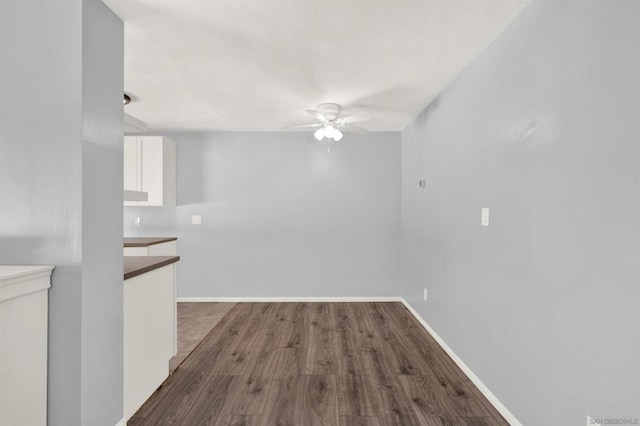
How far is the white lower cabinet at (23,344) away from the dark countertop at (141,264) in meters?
0.40

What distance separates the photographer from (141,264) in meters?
2.11

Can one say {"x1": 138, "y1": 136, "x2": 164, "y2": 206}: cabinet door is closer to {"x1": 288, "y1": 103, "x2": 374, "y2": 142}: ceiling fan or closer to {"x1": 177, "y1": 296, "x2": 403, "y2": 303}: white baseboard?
{"x1": 177, "y1": 296, "x2": 403, "y2": 303}: white baseboard

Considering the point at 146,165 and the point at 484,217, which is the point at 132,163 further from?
the point at 484,217

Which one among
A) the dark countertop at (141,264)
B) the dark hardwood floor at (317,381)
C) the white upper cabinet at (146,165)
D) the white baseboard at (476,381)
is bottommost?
the dark hardwood floor at (317,381)

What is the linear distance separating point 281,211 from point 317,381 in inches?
101

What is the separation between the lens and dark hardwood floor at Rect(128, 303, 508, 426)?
1.94m

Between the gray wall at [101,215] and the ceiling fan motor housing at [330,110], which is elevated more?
the ceiling fan motor housing at [330,110]

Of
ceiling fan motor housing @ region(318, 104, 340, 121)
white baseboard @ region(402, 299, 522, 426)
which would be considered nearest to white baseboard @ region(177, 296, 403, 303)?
white baseboard @ region(402, 299, 522, 426)

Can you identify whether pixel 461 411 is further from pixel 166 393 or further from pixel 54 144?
pixel 54 144

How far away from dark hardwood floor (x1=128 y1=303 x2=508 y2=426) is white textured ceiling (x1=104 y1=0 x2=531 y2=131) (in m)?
2.32

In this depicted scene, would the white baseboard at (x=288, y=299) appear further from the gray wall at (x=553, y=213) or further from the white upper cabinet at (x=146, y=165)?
the gray wall at (x=553, y=213)

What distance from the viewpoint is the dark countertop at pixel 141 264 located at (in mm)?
1884

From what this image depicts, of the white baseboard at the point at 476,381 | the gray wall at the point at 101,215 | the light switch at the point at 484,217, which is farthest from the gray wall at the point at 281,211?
the gray wall at the point at 101,215

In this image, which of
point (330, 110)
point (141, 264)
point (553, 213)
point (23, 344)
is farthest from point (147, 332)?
point (330, 110)
